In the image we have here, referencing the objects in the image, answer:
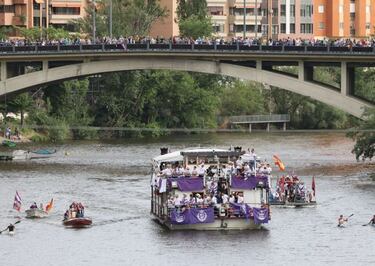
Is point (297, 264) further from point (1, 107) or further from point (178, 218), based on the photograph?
point (1, 107)

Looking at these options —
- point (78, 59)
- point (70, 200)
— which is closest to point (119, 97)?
point (78, 59)

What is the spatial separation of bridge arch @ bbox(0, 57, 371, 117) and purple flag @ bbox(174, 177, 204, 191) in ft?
131

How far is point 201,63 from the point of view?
149 meters

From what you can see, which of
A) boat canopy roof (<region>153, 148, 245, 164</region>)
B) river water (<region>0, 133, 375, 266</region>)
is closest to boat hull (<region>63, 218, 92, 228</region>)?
river water (<region>0, 133, 375, 266</region>)

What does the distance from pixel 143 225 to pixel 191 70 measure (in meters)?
46.4

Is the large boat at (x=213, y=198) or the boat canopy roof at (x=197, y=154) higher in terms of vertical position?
the boat canopy roof at (x=197, y=154)

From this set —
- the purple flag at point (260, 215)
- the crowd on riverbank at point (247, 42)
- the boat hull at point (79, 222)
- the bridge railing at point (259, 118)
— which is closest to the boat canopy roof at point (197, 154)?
the purple flag at point (260, 215)

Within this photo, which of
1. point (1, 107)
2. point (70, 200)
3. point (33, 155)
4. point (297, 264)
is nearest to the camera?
point (297, 264)

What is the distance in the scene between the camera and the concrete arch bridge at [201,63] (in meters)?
140

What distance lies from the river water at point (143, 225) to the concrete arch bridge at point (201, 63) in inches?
245

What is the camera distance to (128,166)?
461 feet

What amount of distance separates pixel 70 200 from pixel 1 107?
59.4 m

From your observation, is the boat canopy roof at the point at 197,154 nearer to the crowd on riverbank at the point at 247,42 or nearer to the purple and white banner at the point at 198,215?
the purple and white banner at the point at 198,215

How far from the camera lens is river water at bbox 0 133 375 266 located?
310 feet
